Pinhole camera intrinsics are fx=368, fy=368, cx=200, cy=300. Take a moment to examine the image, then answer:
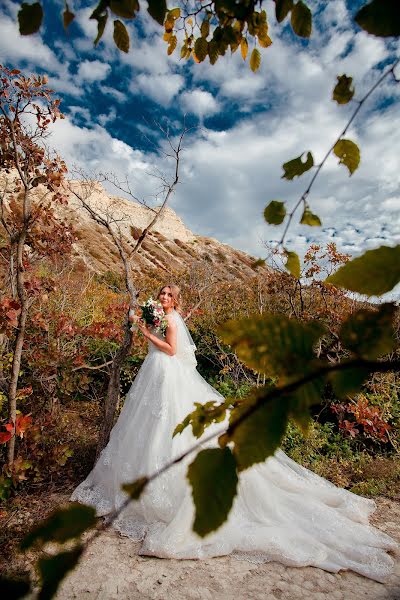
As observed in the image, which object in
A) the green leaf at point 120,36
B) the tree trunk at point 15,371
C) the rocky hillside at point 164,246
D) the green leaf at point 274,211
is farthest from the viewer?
the rocky hillside at point 164,246

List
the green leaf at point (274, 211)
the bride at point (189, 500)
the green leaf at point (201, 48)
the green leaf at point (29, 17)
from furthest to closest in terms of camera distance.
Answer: the bride at point (189, 500) < the green leaf at point (201, 48) < the green leaf at point (274, 211) < the green leaf at point (29, 17)

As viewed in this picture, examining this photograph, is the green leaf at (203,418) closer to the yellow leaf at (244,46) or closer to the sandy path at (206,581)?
the yellow leaf at (244,46)

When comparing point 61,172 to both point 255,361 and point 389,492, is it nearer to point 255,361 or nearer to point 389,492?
point 255,361

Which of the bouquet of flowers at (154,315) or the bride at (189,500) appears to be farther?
the bouquet of flowers at (154,315)

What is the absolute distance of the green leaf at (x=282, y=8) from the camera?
0.81 meters

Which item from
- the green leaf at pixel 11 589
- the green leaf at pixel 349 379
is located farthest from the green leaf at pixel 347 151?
the green leaf at pixel 11 589

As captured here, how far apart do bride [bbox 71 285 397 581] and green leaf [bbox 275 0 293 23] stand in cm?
280

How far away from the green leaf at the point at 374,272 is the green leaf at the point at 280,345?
67mm

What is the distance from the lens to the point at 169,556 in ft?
10.1

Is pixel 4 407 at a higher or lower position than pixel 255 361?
lower

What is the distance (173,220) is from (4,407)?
51.5m

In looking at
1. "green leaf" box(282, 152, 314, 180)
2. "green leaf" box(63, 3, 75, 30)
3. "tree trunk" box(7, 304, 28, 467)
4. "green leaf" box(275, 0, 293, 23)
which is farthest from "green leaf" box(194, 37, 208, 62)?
"tree trunk" box(7, 304, 28, 467)

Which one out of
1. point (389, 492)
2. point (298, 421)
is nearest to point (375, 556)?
point (389, 492)

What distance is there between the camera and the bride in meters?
3.15
